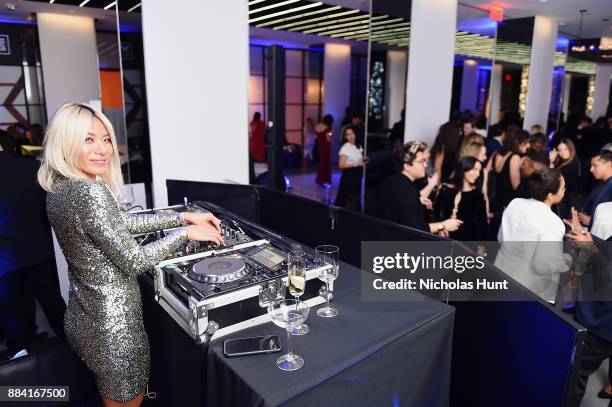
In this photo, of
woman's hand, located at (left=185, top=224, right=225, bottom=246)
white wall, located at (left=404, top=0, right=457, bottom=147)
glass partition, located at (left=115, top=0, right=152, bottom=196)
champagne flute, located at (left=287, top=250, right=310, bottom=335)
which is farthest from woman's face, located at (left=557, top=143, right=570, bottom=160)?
woman's hand, located at (left=185, top=224, right=225, bottom=246)

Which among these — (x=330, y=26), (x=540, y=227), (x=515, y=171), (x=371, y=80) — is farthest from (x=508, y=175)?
(x=330, y=26)

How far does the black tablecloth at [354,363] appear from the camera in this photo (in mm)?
1239

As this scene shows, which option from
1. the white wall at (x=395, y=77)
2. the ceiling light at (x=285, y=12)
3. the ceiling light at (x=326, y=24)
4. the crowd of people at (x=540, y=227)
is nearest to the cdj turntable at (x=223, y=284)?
the crowd of people at (x=540, y=227)

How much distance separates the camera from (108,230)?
4.41 ft

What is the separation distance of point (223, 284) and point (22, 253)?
6.67ft

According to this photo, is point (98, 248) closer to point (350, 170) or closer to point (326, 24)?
point (350, 170)

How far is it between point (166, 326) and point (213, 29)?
2.44 meters

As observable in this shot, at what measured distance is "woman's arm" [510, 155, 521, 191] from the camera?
4.23 meters

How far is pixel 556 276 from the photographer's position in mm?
2531

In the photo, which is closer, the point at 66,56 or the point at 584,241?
the point at 584,241

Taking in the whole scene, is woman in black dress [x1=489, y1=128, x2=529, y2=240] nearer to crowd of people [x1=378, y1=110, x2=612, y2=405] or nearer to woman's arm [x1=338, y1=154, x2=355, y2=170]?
crowd of people [x1=378, y1=110, x2=612, y2=405]

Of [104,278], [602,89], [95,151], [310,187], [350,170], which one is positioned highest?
[602,89]

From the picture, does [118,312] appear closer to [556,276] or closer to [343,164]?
[556,276]

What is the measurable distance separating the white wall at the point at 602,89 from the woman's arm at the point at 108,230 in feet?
49.6
